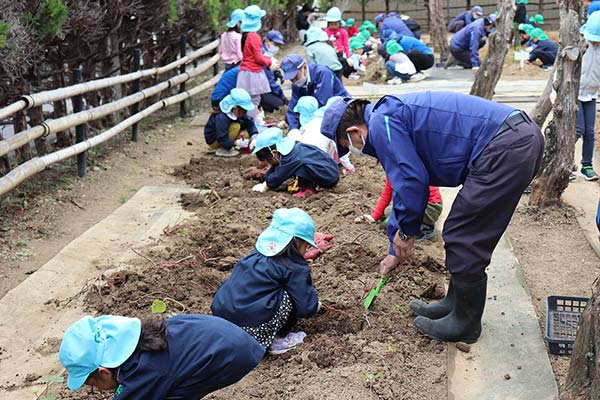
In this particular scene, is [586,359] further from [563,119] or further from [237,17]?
[237,17]

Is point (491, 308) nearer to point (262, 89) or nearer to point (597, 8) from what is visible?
point (597, 8)

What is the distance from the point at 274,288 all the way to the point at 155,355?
1.20m

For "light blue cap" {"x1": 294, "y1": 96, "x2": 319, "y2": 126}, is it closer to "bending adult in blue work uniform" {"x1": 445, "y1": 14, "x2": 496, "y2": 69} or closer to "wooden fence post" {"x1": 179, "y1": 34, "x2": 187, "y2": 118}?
"wooden fence post" {"x1": 179, "y1": 34, "x2": 187, "y2": 118}

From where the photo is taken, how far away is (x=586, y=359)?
297 centimetres

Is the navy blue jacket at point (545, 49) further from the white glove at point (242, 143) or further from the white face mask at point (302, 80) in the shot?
the white glove at point (242, 143)

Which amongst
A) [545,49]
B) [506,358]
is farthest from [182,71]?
[506,358]

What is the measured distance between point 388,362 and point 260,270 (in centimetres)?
86

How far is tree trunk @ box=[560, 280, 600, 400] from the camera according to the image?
2920 millimetres

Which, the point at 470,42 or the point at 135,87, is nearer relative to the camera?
the point at 135,87

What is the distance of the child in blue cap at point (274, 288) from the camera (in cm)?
398

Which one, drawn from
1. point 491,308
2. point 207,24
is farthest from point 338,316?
point 207,24

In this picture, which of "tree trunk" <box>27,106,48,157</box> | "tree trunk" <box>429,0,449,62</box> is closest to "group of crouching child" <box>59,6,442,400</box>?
"tree trunk" <box>27,106,48,157</box>

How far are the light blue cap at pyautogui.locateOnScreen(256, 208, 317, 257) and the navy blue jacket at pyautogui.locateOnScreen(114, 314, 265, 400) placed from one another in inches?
36.3

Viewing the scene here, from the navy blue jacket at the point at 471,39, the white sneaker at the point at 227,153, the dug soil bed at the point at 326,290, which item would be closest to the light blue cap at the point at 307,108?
the dug soil bed at the point at 326,290
